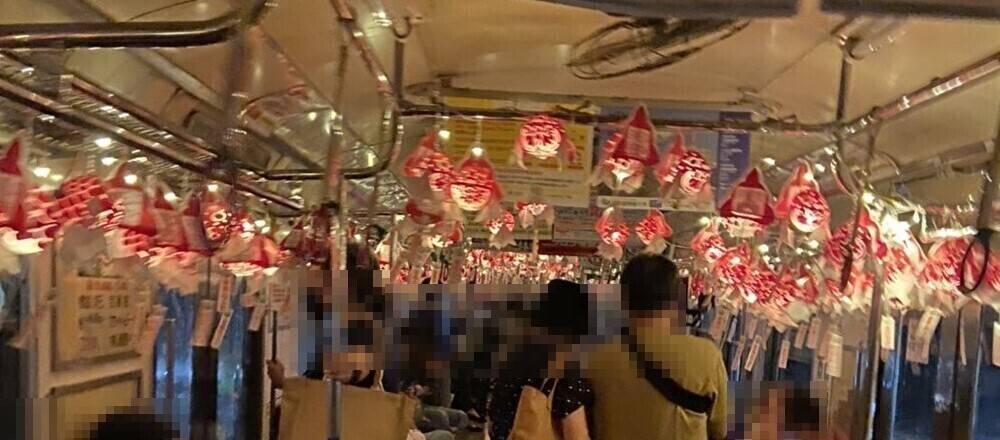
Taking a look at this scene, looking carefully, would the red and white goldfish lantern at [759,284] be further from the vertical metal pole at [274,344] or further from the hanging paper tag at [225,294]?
the hanging paper tag at [225,294]

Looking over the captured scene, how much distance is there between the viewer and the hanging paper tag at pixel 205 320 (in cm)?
326

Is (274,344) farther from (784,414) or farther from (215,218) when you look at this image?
(784,414)

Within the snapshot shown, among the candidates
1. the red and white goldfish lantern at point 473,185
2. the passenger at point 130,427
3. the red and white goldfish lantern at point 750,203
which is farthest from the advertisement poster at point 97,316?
the red and white goldfish lantern at point 750,203

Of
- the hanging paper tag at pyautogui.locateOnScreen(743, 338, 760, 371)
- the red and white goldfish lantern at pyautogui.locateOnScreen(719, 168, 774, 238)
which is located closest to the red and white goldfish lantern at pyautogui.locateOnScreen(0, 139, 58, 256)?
the red and white goldfish lantern at pyautogui.locateOnScreen(719, 168, 774, 238)

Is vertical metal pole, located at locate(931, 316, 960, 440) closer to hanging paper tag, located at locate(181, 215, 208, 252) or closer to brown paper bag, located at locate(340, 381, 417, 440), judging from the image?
brown paper bag, located at locate(340, 381, 417, 440)

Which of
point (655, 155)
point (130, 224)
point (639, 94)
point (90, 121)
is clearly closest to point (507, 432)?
point (655, 155)

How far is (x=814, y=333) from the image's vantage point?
4.53 m

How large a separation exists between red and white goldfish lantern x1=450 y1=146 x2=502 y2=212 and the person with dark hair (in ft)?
3.02

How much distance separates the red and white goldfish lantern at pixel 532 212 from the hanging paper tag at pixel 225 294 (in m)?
1.95

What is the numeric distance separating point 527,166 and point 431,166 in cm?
114

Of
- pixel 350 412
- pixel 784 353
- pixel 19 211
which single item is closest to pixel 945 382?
pixel 784 353

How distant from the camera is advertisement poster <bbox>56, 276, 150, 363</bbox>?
3422mm

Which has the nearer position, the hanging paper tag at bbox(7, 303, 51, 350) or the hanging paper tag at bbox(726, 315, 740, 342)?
the hanging paper tag at bbox(7, 303, 51, 350)

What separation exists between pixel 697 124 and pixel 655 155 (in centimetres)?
33
